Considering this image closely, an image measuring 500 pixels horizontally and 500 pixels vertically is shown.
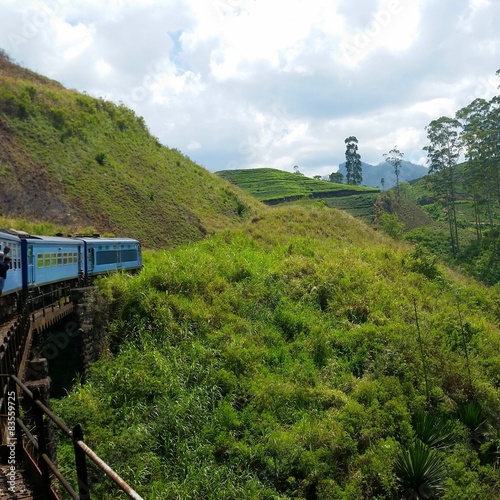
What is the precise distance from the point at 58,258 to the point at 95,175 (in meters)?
21.2

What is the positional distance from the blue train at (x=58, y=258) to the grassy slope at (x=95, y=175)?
30.9 feet

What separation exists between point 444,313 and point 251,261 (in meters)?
9.11

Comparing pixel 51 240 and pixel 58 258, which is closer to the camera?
pixel 51 240

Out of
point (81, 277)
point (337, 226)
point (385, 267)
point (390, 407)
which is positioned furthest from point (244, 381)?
point (337, 226)

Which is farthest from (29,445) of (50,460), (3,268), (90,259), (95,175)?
(95,175)

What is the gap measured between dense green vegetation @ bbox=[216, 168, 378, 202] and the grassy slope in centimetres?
2249

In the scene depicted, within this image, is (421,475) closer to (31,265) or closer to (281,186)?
(31,265)

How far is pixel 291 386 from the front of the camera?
14594 mm

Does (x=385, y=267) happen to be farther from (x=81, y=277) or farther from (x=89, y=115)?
(x=89, y=115)

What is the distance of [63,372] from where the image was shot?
15281 mm

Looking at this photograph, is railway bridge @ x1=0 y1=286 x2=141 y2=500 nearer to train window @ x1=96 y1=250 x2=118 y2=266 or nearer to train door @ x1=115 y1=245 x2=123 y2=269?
train window @ x1=96 y1=250 x2=118 y2=266

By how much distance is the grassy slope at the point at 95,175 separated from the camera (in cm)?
3209

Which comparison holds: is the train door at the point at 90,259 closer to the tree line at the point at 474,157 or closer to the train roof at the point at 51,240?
the train roof at the point at 51,240

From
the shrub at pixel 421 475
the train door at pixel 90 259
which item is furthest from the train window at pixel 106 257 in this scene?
the shrub at pixel 421 475
